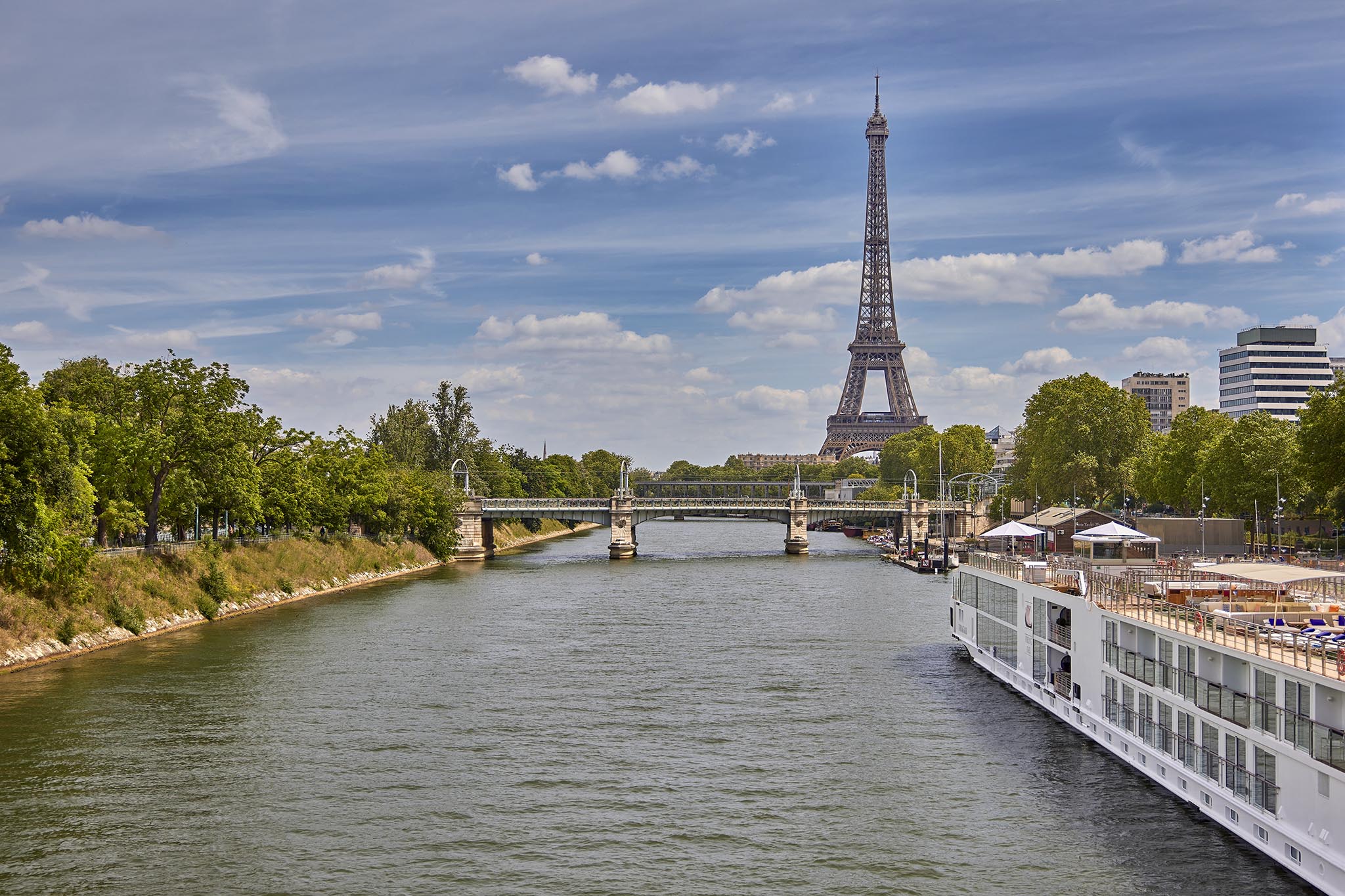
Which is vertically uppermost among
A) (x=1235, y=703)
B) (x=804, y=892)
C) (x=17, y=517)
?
(x=17, y=517)

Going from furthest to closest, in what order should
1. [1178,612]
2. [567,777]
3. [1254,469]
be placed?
[1254,469]
[567,777]
[1178,612]

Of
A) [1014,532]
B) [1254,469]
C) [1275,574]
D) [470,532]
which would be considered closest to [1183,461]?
[1254,469]

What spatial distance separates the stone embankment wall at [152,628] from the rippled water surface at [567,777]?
132 cm

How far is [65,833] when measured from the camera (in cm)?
2894

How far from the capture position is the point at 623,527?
133m

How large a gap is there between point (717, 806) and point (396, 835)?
27.7 feet

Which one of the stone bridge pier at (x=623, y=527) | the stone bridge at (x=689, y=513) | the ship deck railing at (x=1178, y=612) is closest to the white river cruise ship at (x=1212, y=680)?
the ship deck railing at (x=1178, y=612)

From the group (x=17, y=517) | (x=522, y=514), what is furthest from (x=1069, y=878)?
(x=522, y=514)

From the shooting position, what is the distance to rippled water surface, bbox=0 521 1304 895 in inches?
1062

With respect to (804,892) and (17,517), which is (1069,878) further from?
(17,517)

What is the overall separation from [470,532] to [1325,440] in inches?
3321

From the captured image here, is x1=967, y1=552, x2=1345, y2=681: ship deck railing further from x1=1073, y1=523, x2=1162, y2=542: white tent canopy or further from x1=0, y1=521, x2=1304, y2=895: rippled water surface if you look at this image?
x1=0, y1=521, x2=1304, y2=895: rippled water surface

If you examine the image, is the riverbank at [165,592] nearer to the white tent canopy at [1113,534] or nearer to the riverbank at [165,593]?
the riverbank at [165,593]

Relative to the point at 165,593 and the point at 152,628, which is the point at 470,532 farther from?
the point at 152,628
